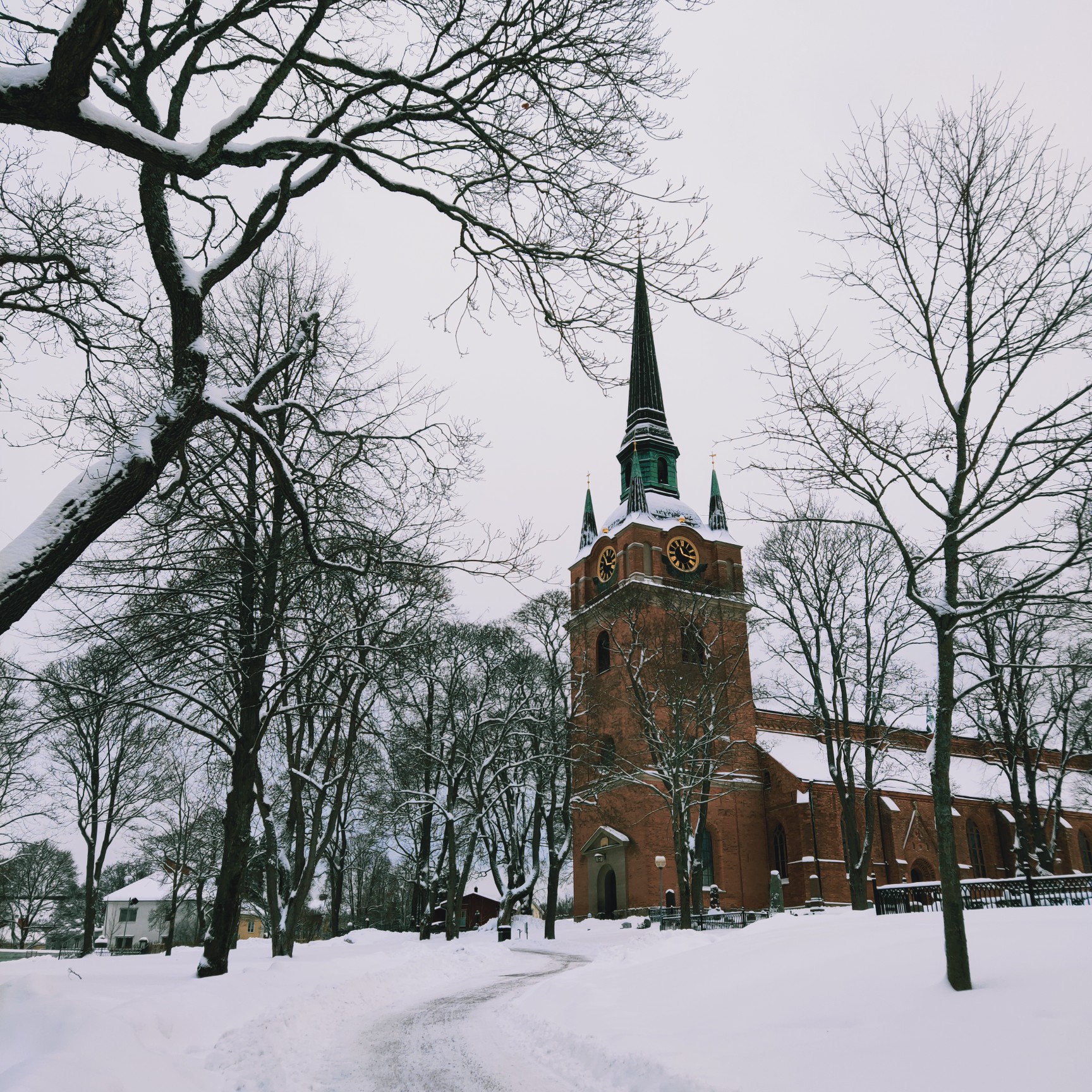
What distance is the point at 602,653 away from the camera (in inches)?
1658

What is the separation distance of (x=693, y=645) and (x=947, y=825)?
24380 millimetres

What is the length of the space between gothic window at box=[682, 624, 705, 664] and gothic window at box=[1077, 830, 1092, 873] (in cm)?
2828

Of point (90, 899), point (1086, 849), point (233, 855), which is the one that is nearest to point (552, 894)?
point (90, 899)

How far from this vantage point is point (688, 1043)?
24.8ft

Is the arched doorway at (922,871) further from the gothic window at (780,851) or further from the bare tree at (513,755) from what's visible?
the bare tree at (513,755)

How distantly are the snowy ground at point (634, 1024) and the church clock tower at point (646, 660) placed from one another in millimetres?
14977

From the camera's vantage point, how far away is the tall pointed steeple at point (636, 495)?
42.6 meters

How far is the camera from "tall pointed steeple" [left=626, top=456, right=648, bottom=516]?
42.6 metres

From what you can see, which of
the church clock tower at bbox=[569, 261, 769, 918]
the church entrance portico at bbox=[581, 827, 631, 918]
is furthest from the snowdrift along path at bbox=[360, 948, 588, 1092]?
the church entrance portico at bbox=[581, 827, 631, 918]

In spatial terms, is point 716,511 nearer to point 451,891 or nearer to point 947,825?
point 451,891

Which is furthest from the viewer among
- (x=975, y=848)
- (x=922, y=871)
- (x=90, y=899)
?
(x=975, y=848)

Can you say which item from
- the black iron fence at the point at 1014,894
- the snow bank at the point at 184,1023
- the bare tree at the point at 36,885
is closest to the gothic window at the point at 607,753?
the black iron fence at the point at 1014,894

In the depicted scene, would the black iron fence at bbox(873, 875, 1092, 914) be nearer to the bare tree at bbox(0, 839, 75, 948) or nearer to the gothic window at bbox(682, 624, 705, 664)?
the gothic window at bbox(682, 624, 705, 664)

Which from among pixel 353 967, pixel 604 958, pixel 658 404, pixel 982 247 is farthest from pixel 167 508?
pixel 658 404
